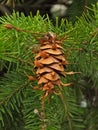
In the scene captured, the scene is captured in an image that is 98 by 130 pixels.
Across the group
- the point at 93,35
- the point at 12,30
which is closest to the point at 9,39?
the point at 12,30

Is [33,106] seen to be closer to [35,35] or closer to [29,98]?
[29,98]

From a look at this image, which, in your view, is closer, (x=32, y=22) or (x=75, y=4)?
(x=32, y=22)

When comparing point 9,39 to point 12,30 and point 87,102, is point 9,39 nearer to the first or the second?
point 12,30

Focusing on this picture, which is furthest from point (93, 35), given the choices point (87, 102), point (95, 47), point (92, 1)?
point (87, 102)

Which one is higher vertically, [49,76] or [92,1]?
[92,1]

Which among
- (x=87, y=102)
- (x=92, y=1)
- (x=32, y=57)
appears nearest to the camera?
(x=32, y=57)

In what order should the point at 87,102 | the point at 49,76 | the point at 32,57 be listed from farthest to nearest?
the point at 87,102 → the point at 32,57 → the point at 49,76

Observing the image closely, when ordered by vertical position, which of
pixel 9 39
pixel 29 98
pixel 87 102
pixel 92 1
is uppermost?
pixel 92 1
